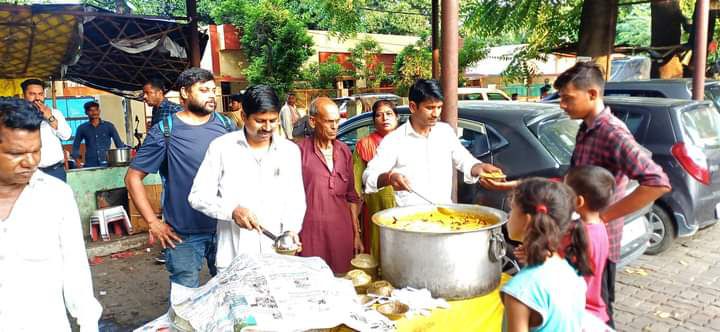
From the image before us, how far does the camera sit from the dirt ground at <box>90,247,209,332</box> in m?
3.94

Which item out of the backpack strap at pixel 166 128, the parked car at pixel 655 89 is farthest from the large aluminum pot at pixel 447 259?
the parked car at pixel 655 89

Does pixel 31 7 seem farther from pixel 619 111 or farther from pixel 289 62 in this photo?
pixel 289 62

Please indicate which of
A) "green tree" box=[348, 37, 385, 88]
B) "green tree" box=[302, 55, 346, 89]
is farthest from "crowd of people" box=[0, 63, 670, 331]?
"green tree" box=[348, 37, 385, 88]

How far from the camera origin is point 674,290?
427 cm

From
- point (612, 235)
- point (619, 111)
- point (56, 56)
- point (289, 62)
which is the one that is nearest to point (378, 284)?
point (612, 235)

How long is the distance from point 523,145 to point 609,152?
6.21 feet

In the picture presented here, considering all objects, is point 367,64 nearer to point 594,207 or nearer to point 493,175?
point 493,175

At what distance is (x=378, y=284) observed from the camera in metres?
2.03

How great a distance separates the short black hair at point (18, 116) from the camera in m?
1.56

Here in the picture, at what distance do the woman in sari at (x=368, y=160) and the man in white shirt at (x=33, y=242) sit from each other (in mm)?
1630

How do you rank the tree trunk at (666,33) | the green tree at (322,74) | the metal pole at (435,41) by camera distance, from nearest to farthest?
1. the metal pole at (435,41)
2. the tree trunk at (666,33)
3. the green tree at (322,74)

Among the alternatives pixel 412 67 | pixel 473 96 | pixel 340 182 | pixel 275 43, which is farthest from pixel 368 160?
pixel 275 43

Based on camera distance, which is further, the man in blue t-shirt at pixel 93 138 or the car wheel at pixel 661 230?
the man in blue t-shirt at pixel 93 138

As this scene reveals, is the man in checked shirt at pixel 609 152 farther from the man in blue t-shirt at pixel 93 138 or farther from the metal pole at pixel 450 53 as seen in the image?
the man in blue t-shirt at pixel 93 138
